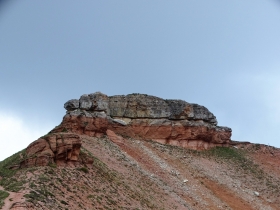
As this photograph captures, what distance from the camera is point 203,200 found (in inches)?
1730

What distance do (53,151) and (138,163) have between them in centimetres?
1642

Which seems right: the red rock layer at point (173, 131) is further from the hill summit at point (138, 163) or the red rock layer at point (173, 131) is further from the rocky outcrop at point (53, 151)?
the rocky outcrop at point (53, 151)

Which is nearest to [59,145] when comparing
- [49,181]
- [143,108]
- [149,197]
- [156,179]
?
[49,181]

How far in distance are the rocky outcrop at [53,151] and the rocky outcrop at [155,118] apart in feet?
61.4

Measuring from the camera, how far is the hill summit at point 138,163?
29.2m

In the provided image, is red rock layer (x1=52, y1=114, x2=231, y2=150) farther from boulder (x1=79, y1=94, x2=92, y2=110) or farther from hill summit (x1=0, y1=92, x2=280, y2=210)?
boulder (x1=79, y1=94, x2=92, y2=110)

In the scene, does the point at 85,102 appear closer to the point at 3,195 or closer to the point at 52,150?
the point at 52,150

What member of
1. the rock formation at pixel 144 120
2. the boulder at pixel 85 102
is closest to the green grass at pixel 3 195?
the rock formation at pixel 144 120

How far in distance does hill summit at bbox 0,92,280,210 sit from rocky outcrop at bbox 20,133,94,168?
7 cm

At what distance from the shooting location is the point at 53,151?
3228 cm

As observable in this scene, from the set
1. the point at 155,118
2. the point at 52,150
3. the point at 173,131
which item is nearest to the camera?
the point at 52,150

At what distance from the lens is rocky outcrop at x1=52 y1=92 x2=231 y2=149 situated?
53719 mm

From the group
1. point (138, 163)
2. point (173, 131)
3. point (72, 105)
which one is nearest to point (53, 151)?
point (138, 163)

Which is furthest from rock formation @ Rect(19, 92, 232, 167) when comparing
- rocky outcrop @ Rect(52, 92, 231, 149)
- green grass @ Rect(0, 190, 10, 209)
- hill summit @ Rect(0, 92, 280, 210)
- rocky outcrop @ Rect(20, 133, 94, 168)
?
green grass @ Rect(0, 190, 10, 209)
